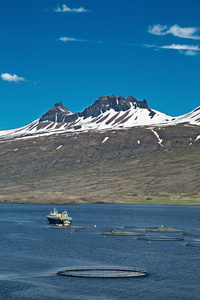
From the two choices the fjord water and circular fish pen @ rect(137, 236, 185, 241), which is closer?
the fjord water

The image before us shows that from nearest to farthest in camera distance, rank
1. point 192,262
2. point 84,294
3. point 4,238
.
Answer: point 84,294 → point 192,262 → point 4,238

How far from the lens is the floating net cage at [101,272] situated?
93550 millimetres

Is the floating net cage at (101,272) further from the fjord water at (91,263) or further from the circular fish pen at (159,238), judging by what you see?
the circular fish pen at (159,238)

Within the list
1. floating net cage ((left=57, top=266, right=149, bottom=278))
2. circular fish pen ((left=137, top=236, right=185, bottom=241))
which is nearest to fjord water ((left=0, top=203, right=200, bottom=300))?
floating net cage ((left=57, top=266, right=149, bottom=278))

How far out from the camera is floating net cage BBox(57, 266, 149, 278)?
93550 millimetres

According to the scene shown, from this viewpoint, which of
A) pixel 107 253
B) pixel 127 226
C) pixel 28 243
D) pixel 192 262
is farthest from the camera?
pixel 127 226

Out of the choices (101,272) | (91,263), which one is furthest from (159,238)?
(101,272)

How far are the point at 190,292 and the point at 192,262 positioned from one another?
27.9 metres

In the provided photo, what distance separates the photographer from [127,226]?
198 metres

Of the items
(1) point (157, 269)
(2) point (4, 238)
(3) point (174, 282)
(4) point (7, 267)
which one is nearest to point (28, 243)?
(2) point (4, 238)

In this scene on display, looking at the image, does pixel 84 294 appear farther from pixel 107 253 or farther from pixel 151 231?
pixel 151 231

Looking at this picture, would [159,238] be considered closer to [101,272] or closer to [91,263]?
[91,263]

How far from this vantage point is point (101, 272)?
96938 mm

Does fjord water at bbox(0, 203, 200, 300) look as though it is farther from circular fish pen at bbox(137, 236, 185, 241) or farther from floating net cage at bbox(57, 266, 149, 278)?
circular fish pen at bbox(137, 236, 185, 241)
